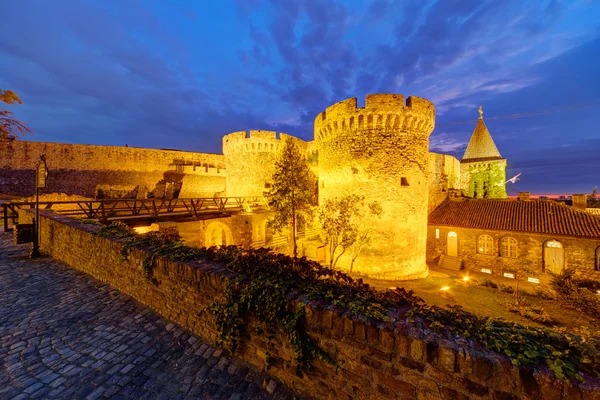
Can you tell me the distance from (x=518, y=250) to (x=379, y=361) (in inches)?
749

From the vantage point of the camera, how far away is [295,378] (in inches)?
109

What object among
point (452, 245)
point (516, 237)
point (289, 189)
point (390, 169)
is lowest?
point (452, 245)

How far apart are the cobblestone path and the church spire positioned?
105ft

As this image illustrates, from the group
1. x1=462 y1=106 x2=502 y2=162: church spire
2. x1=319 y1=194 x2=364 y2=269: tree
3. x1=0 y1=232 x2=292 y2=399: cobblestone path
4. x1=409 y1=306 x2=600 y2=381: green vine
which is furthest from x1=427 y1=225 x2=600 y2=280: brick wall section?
x1=0 y1=232 x2=292 y2=399: cobblestone path

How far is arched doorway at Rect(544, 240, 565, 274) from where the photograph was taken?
1412 cm

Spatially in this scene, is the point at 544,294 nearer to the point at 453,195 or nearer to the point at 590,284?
the point at 590,284

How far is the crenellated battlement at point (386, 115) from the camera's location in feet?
41.5

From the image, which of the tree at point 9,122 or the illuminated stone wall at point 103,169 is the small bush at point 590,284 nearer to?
the tree at point 9,122

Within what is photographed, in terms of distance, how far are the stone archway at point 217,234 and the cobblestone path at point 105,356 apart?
11.7m

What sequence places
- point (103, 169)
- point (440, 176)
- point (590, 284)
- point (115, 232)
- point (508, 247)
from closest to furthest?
point (115, 232) < point (590, 284) < point (508, 247) < point (103, 169) < point (440, 176)

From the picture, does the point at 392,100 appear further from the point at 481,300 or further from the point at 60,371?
the point at 60,371

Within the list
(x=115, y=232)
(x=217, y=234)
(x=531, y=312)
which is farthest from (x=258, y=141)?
(x=531, y=312)

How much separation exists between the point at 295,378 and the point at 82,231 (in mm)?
7238

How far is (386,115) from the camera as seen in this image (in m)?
12.7
